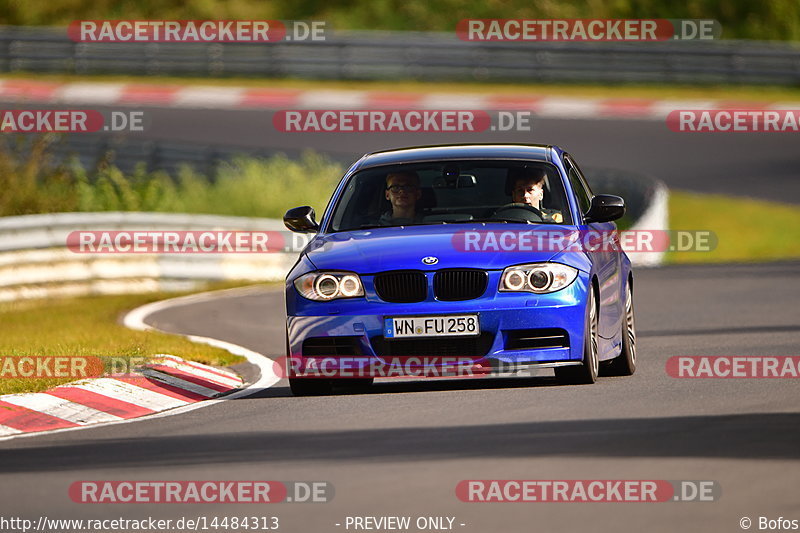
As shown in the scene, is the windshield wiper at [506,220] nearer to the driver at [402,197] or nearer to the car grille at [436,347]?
the driver at [402,197]

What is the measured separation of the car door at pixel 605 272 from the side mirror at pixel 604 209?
3.0 inches

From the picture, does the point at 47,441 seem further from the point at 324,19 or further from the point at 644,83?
the point at 324,19

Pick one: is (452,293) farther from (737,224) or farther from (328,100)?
(328,100)

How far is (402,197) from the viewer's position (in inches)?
467

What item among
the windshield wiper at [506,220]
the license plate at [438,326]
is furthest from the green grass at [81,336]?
the windshield wiper at [506,220]

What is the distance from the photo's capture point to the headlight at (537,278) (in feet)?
35.3

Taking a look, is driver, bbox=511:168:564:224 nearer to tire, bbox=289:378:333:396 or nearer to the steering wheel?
the steering wheel

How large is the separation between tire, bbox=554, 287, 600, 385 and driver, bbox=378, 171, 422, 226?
4.55 feet

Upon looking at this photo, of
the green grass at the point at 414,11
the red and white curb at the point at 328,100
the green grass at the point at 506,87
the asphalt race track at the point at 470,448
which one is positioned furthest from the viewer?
the green grass at the point at 414,11

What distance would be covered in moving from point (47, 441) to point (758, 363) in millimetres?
5282

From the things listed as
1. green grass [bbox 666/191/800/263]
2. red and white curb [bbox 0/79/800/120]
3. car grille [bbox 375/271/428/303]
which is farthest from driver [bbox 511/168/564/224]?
red and white curb [bbox 0/79/800/120]

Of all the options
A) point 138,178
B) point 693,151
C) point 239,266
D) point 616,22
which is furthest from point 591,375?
point 616,22

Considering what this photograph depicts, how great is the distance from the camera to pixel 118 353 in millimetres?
13531

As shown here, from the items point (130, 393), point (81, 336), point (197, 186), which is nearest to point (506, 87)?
point (197, 186)
